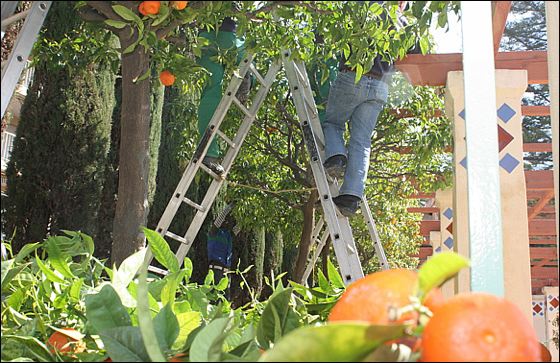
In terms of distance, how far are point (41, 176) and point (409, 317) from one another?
20.3ft

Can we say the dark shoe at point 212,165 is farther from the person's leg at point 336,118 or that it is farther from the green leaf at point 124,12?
the green leaf at point 124,12

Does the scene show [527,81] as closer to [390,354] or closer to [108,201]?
[390,354]

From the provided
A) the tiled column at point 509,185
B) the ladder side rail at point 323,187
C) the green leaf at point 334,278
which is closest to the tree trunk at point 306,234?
the ladder side rail at point 323,187

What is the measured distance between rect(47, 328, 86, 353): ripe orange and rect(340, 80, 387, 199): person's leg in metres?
2.49

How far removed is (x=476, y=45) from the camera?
2.27 feet

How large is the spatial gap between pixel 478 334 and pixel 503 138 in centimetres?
195

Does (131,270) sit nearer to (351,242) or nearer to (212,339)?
(212,339)

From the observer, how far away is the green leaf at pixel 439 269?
0.59 meters

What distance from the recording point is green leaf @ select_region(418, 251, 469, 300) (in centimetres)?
59

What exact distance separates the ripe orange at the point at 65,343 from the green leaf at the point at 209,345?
0.25m

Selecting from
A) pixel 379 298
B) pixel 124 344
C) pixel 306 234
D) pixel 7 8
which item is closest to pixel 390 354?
pixel 379 298

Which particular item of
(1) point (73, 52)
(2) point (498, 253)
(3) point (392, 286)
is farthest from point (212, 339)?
(1) point (73, 52)

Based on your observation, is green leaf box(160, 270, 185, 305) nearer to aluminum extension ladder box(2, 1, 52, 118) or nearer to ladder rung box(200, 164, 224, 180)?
aluminum extension ladder box(2, 1, 52, 118)

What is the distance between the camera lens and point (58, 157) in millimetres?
6309
